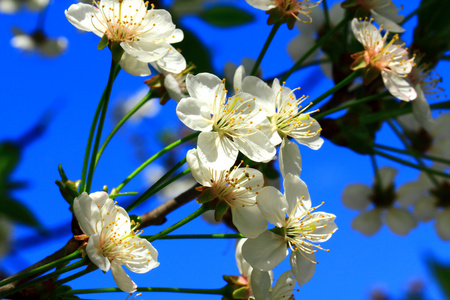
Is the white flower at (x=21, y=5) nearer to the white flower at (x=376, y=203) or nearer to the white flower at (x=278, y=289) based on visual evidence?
the white flower at (x=376, y=203)

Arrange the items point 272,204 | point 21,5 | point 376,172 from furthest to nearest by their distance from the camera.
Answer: point 21,5, point 376,172, point 272,204

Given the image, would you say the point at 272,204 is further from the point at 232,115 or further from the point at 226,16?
the point at 226,16

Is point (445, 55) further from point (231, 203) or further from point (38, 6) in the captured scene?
point (38, 6)

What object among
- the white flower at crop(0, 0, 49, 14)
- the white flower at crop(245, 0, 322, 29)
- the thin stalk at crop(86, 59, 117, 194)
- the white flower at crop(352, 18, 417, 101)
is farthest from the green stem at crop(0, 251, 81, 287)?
the white flower at crop(0, 0, 49, 14)

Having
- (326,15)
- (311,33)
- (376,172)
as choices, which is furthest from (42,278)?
(376,172)

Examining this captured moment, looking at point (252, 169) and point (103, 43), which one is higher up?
point (103, 43)

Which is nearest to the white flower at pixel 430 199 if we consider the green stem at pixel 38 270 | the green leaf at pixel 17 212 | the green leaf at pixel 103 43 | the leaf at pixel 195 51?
the leaf at pixel 195 51

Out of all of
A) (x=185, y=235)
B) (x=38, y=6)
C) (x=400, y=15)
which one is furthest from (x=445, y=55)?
(x=38, y=6)
